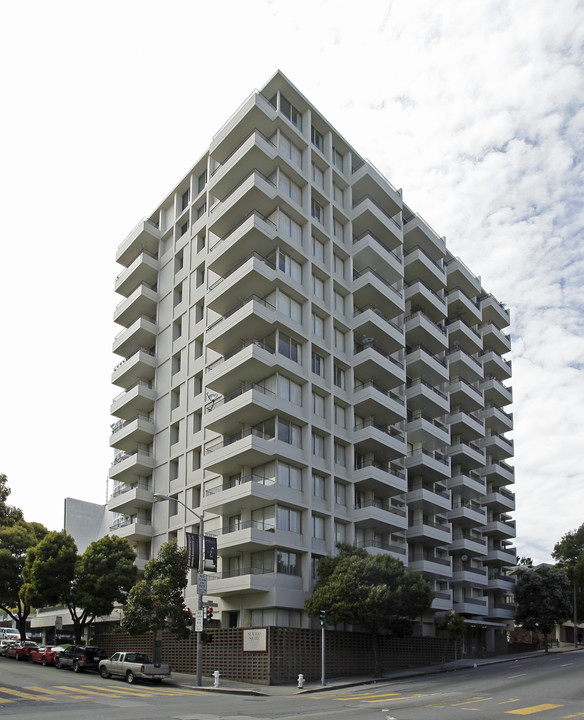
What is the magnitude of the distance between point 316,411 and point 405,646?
17.6m

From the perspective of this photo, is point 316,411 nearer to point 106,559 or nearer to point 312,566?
point 312,566

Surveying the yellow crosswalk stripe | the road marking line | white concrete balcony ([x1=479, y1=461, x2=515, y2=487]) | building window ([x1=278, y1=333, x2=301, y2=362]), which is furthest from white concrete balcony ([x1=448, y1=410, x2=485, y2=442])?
the yellow crosswalk stripe

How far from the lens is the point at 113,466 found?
58.0 m

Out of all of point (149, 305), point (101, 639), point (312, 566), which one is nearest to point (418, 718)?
point (312, 566)

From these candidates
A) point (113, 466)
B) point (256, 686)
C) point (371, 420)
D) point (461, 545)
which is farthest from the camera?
point (461, 545)

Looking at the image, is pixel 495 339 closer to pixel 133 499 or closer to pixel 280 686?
pixel 133 499

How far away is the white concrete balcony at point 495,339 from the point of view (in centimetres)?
7731

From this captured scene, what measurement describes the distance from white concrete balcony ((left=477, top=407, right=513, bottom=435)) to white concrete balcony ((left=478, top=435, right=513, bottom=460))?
1.02 meters

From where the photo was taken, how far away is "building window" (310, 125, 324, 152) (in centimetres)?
5353

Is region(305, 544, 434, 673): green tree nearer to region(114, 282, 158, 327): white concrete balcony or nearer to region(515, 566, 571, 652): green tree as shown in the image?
region(114, 282, 158, 327): white concrete balcony

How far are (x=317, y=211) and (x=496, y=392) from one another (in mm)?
34096

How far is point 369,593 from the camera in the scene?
3744cm

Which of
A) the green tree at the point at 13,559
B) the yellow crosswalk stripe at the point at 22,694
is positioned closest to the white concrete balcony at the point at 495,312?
the green tree at the point at 13,559

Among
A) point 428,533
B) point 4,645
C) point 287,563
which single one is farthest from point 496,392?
point 4,645
